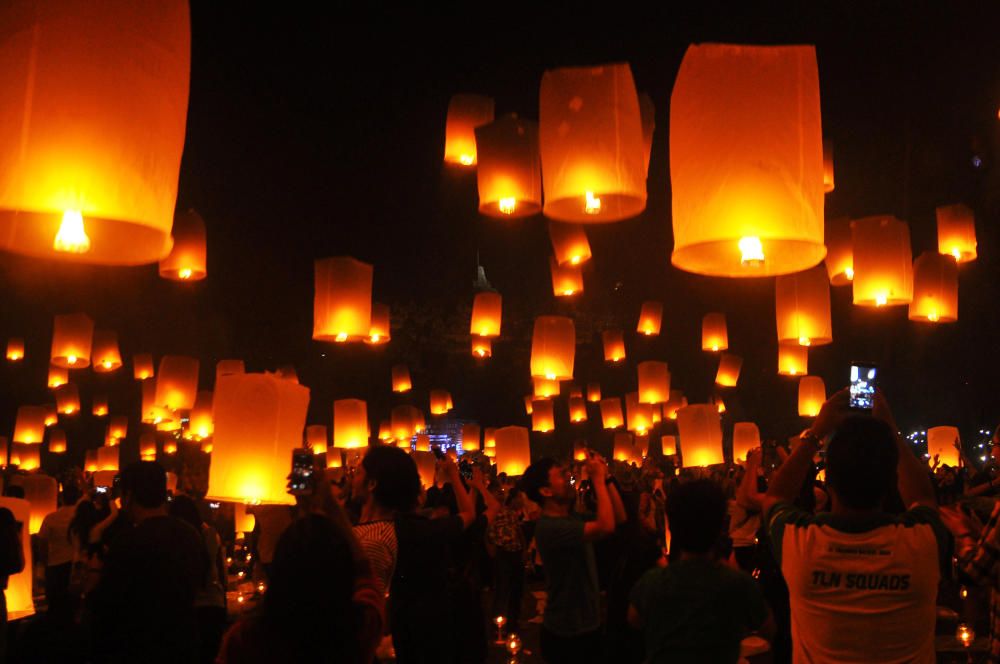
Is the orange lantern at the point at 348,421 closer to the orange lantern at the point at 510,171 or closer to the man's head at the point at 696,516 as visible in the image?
the orange lantern at the point at 510,171

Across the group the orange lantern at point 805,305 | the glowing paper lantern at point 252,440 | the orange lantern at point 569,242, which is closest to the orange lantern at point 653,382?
the orange lantern at point 569,242

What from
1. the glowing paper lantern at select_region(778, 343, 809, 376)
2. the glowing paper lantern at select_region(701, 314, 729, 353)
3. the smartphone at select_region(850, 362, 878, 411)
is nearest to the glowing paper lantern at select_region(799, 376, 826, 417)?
the glowing paper lantern at select_region(701, 314, 729, 353)

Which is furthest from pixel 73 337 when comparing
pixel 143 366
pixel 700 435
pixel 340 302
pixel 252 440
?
pixel 252 440

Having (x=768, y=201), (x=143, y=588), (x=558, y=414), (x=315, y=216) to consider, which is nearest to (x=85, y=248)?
(x=143, y=588)

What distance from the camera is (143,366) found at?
639 inches

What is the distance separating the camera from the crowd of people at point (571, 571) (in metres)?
2.13

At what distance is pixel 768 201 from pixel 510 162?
2.92 m

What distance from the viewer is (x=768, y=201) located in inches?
105

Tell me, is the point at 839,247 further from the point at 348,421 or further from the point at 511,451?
the point at 511,451

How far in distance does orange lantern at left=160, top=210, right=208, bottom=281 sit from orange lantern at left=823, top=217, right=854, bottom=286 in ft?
17.6

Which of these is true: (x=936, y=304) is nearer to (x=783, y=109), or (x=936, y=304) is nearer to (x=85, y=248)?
(x=783, y=109)

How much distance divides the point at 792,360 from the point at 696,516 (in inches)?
374

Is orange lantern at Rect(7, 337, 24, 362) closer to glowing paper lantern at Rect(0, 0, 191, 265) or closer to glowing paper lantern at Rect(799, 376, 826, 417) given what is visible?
glowing paper lantern at Rect(799, 376, 826, 417)

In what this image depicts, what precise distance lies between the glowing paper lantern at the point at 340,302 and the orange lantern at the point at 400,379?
1142 centimetres
